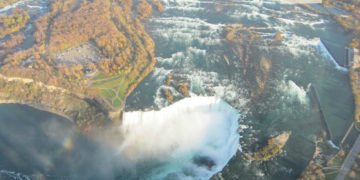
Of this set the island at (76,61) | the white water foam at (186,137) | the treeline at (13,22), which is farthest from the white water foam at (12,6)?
the white water foam at (186,137)

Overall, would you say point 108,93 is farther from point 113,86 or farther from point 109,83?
point 109,83

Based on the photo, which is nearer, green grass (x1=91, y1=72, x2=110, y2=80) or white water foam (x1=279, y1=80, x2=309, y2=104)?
white water foam (x1=279, y1=80, x2=309, y2=104)

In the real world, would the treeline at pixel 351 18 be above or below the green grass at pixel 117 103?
above

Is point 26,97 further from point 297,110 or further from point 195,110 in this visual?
point 297,110

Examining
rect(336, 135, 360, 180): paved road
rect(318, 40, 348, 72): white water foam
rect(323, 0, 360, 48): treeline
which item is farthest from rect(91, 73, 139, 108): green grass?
rect(323, 0, 360, 48): treeline

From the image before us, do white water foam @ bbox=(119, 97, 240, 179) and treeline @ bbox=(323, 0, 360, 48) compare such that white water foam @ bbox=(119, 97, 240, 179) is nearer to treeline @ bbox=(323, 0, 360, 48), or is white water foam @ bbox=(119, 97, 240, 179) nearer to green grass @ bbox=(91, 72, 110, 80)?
green grass @ bbox=(91, 72, 110, 80)

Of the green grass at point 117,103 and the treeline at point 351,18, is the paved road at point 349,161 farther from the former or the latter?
the green grass at point 117,103

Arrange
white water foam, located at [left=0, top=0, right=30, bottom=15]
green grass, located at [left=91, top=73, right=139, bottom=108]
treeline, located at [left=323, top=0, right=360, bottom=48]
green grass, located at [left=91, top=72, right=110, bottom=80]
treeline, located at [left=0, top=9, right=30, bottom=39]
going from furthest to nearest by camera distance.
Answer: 1. white water foam, located at [left=0, top=0, right=30, bottom=15]
2. treeline, located at [left=0, top=9, right=30, bottom=39]
3. treeline, located at [left=323, top=0, right=360, bottom=48]
4. green grass, located at [left=91, top=72, right=110, bottom=80]
5. green grass, located at [left=91, top=73, right=139, bottom=108]

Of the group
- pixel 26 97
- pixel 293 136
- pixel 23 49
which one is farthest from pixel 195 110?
pixel 23 49
